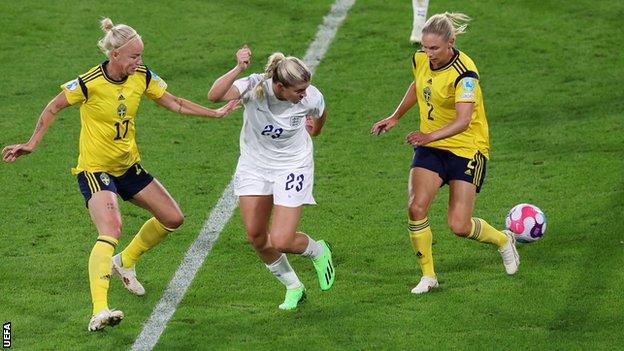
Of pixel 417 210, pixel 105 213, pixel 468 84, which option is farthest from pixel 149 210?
pixel 468 84

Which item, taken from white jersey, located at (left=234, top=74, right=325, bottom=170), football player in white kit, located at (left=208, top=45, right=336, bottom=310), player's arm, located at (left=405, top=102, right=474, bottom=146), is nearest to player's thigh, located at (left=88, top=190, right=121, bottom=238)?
football player in white kit, located at (left=208, top=45, right=336, bottom=310)

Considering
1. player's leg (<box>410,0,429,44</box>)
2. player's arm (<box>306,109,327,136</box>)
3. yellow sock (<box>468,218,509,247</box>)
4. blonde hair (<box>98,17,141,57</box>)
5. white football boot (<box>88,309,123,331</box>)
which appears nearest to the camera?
white football boot (<box>88,309,123,331</box>)

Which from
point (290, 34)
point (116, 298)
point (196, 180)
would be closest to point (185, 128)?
point (196, 180)

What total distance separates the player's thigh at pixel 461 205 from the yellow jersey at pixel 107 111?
91.4 inches

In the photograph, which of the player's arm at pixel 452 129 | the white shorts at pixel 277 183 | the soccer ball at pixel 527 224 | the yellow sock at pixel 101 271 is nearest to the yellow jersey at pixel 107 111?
the yellow sock at pixel 101 271

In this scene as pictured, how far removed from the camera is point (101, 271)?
9406mm

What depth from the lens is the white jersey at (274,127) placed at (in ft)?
31.3

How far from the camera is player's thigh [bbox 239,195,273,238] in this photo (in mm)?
9719

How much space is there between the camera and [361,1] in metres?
17.4

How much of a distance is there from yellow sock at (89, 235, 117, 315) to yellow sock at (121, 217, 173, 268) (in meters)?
0.75

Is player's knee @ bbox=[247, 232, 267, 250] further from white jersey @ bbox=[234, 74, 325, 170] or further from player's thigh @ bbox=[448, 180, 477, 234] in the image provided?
player's thigh @ bbox=[448, 180, 477, 234]

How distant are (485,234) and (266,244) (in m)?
1.80

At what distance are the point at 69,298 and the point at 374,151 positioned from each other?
4.32m

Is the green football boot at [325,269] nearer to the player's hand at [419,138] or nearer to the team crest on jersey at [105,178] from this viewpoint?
the player's hand at [419,138]
